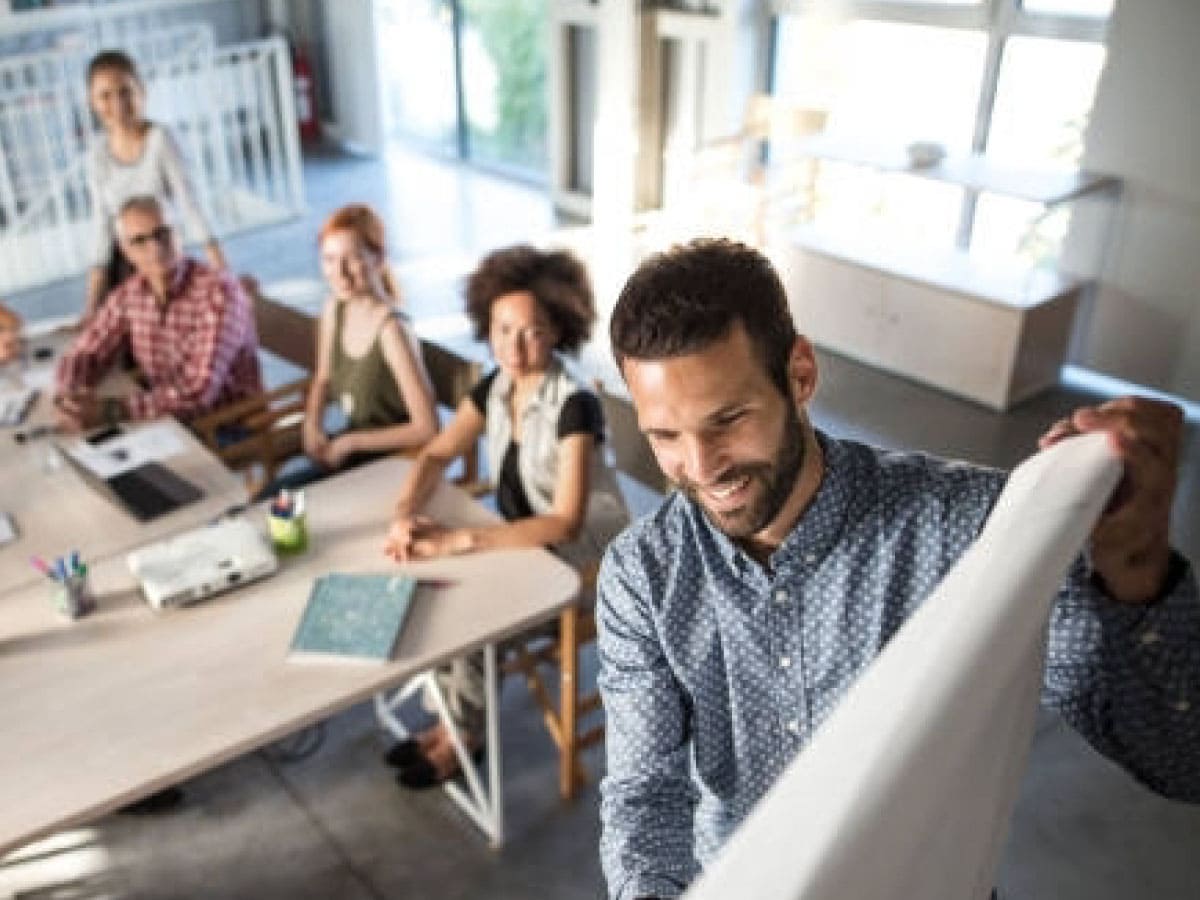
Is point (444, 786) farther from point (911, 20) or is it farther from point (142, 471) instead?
point (911, 20)

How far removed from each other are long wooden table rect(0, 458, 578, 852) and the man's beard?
1132 millimetres

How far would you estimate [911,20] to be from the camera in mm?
5375

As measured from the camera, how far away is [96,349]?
11.2 feet

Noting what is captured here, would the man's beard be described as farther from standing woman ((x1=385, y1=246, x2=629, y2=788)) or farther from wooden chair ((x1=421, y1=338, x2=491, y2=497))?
wooden chair ((x1=421, y1=338, x2=491, y2=497))

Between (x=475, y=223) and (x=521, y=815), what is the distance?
200 inches

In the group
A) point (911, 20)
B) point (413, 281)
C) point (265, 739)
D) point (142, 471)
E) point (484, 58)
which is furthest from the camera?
point (484, 58)

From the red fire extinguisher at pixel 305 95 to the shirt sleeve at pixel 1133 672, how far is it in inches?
342

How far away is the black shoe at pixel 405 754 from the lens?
301cm

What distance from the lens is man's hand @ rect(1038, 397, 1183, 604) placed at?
0.90 meters

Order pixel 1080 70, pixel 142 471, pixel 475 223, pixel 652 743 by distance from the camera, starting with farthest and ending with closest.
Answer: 1. pixel 475 223
2. pixel 1080 70
3. pixel 142 471
4. pixel 652 743

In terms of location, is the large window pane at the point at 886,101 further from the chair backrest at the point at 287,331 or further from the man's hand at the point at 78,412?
the man's hand at the point at 78,412

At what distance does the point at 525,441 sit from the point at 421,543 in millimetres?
390

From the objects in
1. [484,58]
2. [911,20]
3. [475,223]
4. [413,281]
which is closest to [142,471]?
[413,281]

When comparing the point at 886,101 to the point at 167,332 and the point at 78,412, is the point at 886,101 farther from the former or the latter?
the point at 78,412
